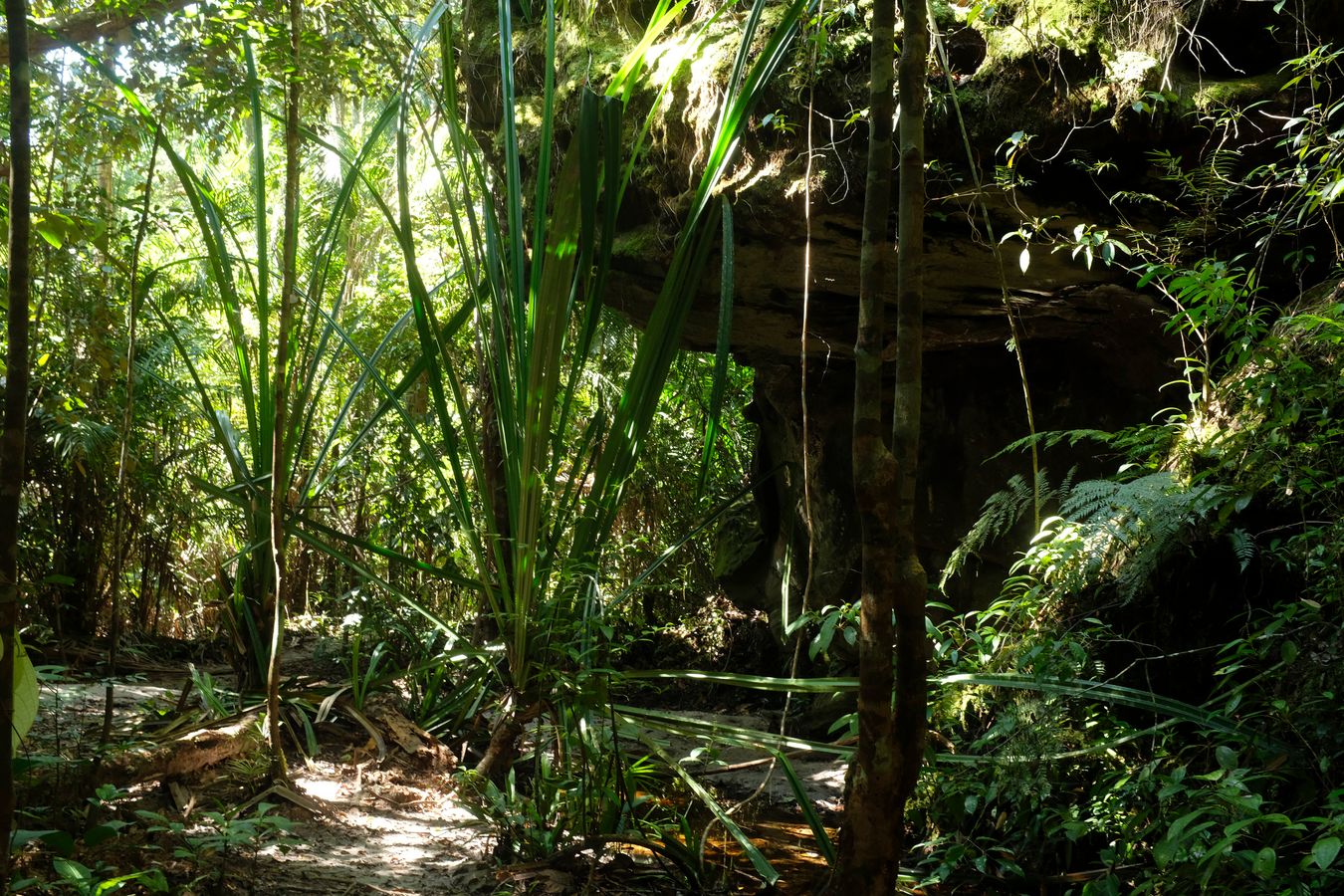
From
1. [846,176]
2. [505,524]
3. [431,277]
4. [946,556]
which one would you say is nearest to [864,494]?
[505,524]

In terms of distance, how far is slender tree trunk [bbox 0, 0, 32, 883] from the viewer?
143cm

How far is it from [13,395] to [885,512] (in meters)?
1.43

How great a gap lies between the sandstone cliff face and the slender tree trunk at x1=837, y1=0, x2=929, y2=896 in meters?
1.00

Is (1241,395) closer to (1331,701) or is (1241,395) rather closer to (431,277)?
(1331,701)

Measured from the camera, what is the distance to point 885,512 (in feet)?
5.49

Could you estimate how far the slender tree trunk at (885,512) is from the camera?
1.63 m

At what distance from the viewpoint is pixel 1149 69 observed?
329 cm

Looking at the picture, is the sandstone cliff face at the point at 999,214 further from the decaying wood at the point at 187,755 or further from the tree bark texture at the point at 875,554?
the decaying wood at the point at 187,755

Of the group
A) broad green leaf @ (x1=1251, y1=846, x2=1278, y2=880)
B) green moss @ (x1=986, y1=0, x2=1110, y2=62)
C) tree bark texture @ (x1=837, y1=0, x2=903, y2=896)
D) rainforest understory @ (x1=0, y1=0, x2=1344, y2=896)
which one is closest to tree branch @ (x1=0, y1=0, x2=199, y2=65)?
rainforest understory @ (x1=0, y1=0, x2=1344, y2=896)

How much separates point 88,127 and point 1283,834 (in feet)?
11.9

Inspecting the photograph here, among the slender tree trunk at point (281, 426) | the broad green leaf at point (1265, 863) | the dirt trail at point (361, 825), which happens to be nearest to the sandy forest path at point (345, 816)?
the dirt trail at point (361, 825)

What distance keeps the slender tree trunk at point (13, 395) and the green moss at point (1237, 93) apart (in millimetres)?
3408

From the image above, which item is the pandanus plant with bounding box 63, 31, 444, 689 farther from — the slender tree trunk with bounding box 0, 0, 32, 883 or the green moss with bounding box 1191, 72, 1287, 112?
the green moss with bounding box 1191, 72, 1287, 112

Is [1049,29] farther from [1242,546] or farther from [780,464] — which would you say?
[1242,546]
